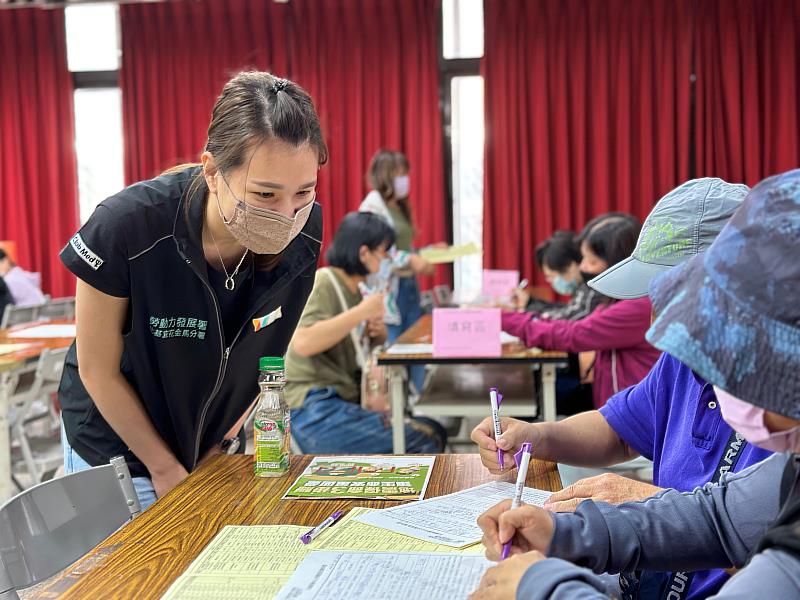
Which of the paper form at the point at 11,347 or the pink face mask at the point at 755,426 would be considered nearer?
the pink face mask at the point at 755,426

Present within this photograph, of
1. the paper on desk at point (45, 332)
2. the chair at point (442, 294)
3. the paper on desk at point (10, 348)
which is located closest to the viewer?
the paper on desk at point (10, 348)

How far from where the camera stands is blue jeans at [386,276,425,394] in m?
4.84

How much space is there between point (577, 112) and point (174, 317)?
205 inches

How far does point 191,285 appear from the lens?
5.15 feet

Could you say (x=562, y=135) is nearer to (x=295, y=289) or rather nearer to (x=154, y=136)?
(x=154, y=136)

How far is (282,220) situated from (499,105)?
508cm

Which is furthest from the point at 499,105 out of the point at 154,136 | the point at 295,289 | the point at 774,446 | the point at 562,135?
the point at 774,446

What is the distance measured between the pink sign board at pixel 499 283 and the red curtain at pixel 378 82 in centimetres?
111

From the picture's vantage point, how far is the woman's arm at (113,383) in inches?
59.6

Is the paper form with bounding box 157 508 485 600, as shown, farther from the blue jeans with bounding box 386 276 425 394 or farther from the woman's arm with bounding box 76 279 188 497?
the blue jeans with bounding box 386 276 425 394

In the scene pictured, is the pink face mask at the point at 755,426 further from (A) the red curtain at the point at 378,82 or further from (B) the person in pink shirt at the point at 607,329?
(A) the red curtain at the point at 378,82

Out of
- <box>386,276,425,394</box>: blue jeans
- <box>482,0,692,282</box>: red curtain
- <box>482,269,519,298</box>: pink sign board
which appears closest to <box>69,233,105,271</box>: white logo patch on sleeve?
<box>386,276,425,394</box>: blue jeans

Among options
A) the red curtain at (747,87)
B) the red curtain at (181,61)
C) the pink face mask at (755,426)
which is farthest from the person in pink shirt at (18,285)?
the pink face mask at (755,426)

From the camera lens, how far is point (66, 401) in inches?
66.4
